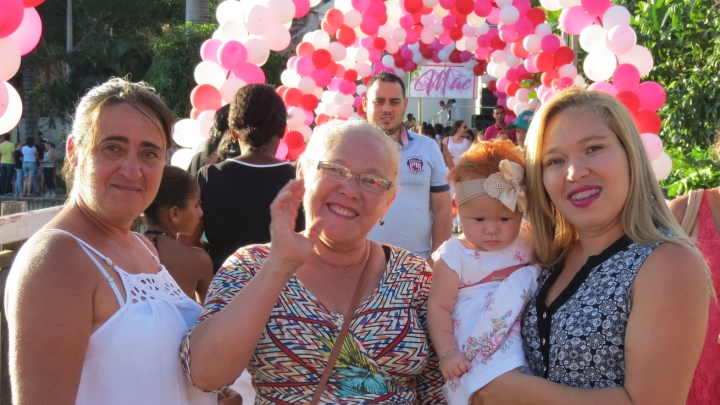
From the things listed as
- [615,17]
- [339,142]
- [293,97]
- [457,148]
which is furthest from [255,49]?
[457,148]

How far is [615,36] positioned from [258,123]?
3032 mm

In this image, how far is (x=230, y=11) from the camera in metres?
6.47

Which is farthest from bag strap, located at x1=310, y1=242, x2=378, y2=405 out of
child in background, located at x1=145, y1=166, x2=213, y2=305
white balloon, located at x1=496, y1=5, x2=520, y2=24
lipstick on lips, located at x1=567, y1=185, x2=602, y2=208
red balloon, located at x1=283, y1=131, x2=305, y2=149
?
white balloon, located at x1=496, y1=5, x2=520, y2=24

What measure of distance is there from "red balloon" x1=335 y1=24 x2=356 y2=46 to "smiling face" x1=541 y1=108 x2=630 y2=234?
5.72 m

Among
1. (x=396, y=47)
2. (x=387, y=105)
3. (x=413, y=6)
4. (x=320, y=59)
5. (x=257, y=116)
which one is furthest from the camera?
(x=396, y=47)

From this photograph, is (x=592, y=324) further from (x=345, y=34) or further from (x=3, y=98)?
(x=345, y=34)

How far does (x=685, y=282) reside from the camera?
2.04m

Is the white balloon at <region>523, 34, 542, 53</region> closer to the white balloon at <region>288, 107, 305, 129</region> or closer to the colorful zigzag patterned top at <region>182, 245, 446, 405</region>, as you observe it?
the white balloon at <region>288, 107, 305, 129</region>

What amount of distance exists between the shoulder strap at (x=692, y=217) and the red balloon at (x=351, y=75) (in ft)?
18.0

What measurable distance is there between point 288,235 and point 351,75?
6442 millimetres

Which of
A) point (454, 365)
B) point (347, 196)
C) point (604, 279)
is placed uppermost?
point (347, 196)

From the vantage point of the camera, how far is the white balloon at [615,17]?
5.60 meters

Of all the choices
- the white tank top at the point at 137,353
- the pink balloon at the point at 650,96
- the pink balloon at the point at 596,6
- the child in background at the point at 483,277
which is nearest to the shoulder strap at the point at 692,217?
the child in background at the point at 483,277

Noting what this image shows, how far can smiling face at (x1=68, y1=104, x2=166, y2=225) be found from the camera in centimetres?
210
